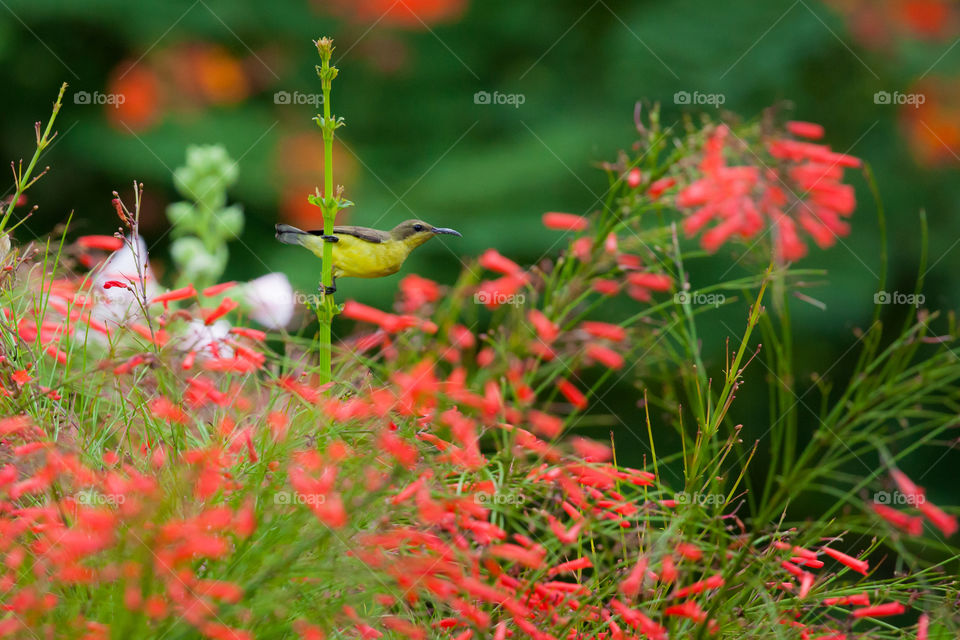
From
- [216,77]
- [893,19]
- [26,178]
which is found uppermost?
[893,19]

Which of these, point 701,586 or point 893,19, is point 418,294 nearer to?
point 701,586

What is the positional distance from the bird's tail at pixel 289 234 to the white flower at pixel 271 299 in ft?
0.39

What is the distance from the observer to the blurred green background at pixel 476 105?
163 inches

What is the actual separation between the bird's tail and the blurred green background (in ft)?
7.69

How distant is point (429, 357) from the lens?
2.94 feet

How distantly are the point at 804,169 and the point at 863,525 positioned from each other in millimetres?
672

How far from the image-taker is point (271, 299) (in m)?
1.56

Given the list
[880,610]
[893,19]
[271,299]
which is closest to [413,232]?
[271,299]

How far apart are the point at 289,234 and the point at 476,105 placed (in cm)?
397

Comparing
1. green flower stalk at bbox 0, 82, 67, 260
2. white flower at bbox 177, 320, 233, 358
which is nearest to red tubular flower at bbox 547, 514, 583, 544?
white flower at bbox 177, 320, 233, 358

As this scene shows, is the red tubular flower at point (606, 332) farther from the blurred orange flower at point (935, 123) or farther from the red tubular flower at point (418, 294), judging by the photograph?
the blurred orange flower at point (935, 123)

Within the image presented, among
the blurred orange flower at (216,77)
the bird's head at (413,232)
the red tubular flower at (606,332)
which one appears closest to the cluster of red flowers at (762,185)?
the bird's head at (413,232)

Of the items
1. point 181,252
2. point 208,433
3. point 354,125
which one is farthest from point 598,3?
point 208,433

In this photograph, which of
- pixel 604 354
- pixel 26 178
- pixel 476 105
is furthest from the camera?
pixel 476 105
